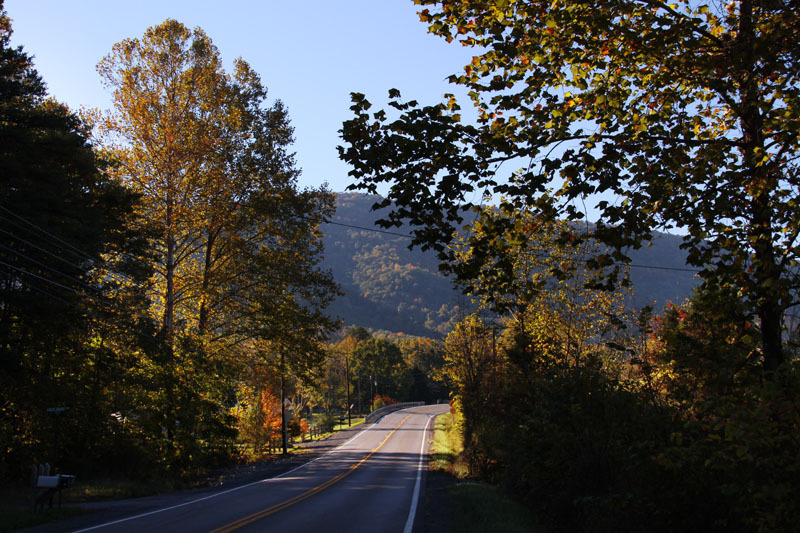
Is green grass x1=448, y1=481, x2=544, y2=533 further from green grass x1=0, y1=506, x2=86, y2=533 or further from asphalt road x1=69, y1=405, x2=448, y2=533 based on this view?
green grass x1=0, y1=506, x2=86, y2=533

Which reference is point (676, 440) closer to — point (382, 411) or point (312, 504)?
point (312, 504)

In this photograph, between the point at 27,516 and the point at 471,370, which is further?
the point at 471,370

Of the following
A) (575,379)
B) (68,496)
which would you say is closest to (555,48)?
(575,379)

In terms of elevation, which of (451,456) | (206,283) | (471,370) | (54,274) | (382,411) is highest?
(206,283)

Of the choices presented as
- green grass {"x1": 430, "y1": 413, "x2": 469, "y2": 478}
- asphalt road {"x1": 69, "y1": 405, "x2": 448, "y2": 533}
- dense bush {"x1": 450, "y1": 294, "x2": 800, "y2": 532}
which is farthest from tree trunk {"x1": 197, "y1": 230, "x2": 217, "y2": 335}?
dense bush {"x1": 450, "y1": 294, "x2": 800, "y2": 532}

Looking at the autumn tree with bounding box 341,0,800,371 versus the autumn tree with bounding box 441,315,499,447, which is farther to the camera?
the autumn tree with bounding box 441,315,499,447

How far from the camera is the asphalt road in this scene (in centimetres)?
1238

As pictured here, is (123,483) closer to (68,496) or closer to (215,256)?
(68,496)

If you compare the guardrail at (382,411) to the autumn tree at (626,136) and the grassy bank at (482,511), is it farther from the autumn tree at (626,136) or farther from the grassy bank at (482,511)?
the autumn tree at (626,136)

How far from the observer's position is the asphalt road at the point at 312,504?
1238 centimetres

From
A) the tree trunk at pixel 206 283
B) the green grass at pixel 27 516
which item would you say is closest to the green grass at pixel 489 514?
the green grass at pixel 27 516

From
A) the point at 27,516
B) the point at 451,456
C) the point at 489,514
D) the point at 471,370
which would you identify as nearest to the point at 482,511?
the point at 489,514

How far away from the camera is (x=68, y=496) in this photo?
1711cm

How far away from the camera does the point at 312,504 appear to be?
16.2 metres
